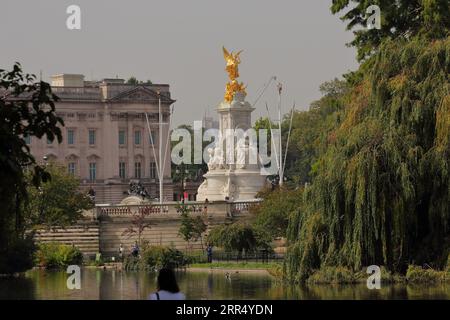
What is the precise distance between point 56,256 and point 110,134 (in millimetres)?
76389

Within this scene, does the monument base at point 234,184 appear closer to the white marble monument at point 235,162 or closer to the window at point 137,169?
the white marble monument at point 235,162

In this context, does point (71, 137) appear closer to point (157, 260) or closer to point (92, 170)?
point (92, 170)

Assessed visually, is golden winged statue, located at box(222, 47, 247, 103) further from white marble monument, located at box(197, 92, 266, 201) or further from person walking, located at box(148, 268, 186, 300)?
person walking, located at box(148, 268, 186, 300)

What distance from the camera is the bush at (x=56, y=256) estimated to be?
244 ft

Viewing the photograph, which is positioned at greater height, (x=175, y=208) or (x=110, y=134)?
(x=110, y=134)

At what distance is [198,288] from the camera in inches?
2044

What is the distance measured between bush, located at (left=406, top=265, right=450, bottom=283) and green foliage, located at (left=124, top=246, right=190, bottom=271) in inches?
1061

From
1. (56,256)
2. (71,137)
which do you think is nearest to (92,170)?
(71,137)

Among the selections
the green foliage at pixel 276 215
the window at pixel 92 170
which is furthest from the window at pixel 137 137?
the green foliage at pixel 276 215

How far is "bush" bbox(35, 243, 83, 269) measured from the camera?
7431 cm

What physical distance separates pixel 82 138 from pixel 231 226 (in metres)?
75.2

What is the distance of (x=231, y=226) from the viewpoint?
251ft
